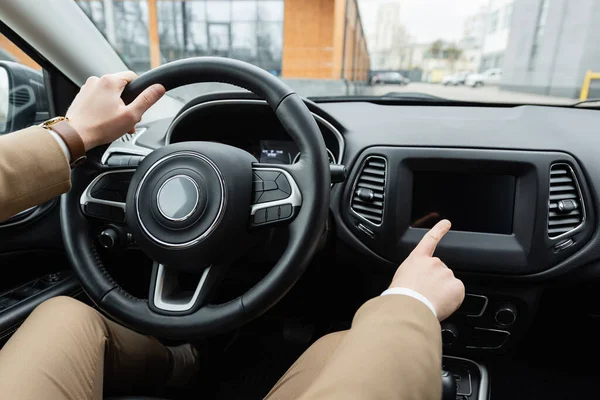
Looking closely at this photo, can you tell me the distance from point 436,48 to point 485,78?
46 centimetres

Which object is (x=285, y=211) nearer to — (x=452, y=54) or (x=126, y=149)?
(x=126, y=149)

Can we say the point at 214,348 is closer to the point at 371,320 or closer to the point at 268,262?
the point at 268,262

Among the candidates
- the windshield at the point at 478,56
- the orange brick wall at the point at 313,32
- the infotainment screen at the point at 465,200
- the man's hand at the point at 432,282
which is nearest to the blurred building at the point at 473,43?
the windshield at the point at 478,56

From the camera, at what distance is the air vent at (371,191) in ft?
4.50

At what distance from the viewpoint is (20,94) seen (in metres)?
1.56

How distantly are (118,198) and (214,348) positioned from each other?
93 cm

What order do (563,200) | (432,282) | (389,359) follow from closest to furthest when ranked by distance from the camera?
(389,359) < (432,282) < (563,200)

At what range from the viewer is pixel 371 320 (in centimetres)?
69

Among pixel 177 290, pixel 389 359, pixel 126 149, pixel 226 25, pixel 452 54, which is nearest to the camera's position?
pixel 389 359

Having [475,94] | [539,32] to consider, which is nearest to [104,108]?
[475,94]

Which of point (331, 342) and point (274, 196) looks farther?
point (331, 342)

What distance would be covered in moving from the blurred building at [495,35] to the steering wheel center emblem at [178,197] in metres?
1.67

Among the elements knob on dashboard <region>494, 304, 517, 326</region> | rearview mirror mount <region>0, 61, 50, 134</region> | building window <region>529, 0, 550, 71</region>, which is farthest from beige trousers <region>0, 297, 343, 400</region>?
building window <region>529, 0, 550, 71</region>

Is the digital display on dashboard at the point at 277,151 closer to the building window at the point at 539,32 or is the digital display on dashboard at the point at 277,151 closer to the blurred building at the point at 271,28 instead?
the building window at the point at 539,32
